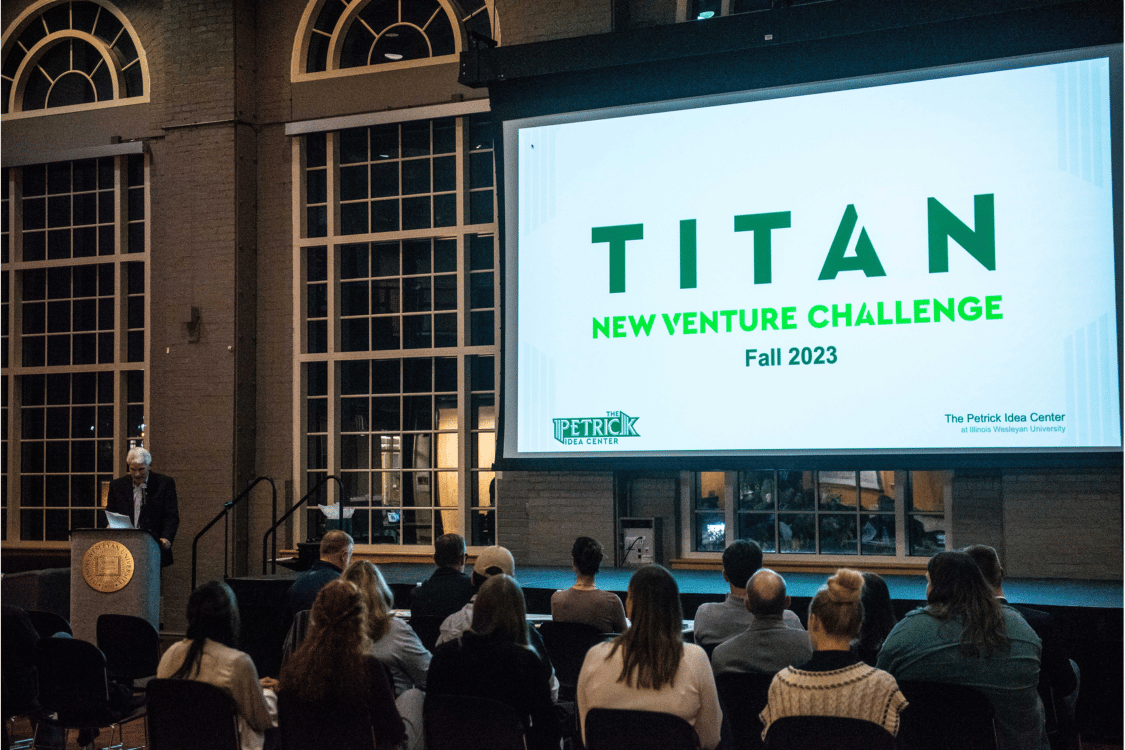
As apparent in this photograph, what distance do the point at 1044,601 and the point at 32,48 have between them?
9.55m

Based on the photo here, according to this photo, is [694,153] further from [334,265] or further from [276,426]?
[276,426]

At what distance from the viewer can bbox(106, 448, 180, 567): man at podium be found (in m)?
7.15

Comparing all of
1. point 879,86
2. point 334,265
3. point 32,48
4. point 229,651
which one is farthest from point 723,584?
point 32,48

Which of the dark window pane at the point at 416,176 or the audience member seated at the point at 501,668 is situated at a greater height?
the dark window pane at the point at 416,176

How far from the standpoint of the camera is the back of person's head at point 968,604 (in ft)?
11.2

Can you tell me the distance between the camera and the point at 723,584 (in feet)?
21.4

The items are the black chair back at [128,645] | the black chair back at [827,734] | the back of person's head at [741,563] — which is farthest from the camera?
the black chair back at [128,645]

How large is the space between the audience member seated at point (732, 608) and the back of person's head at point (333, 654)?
144 cm

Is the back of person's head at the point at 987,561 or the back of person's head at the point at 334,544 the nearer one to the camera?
the back of person's head at the point at 987,561

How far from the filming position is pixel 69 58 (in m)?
9.63

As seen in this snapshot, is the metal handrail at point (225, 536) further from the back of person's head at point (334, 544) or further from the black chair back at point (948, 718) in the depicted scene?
the black chair back at point (948, 718)

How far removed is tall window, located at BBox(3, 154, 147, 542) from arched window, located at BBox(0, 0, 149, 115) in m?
0.65

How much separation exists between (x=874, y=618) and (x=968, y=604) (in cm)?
61

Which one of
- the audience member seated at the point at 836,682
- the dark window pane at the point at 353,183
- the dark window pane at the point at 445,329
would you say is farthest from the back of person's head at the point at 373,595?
the dark window pane at the point at 353,183
